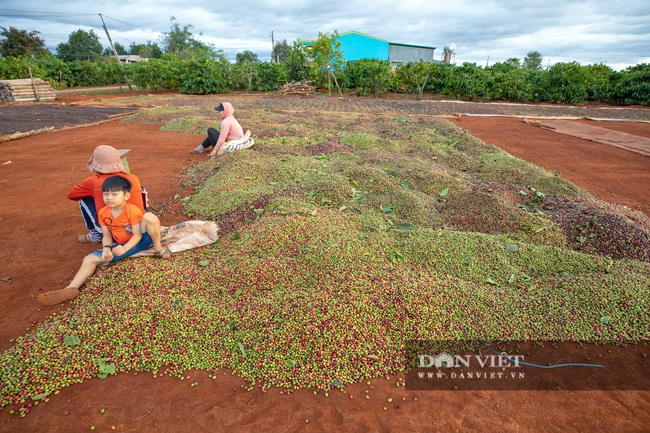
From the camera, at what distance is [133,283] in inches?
110

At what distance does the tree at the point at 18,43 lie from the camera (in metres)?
30.1

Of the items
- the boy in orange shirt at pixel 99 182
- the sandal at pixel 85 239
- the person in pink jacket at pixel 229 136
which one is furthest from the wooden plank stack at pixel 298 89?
the boy in orange shirt at pixel 99 182

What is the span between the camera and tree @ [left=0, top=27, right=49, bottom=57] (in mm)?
30078

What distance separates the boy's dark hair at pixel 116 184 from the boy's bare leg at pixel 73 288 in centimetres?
68

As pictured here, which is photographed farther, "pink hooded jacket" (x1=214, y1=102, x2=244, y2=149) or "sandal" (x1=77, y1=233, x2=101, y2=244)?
"pink hooded jacket" (x1=214, y1=102, x2=244, y2=149)

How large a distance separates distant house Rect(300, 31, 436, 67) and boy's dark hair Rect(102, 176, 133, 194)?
33690mm

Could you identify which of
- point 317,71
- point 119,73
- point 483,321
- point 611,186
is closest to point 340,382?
point 483,321

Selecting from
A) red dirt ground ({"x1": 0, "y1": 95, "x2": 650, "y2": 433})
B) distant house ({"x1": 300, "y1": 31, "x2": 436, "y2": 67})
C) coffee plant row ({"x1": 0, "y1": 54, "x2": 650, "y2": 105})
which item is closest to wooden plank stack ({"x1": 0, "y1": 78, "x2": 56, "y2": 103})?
coffee plant row ({"x1": 0, "y1": 54, "x2": 650, "y2": 105})

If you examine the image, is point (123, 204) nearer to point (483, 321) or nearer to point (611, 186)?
point (483, 321)

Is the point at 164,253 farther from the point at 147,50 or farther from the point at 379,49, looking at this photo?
the point at 147,50

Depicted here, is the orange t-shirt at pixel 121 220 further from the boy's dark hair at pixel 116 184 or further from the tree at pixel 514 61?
the tree at pixel 514 61

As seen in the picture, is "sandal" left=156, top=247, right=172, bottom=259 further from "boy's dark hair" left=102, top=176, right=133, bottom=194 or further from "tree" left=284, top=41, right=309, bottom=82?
"tree" left=284, top=41, right=309, bottom=82

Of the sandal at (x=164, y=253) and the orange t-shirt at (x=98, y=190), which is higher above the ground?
the orange t-shirt at (x=98, y=190)

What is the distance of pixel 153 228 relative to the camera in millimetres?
3025
